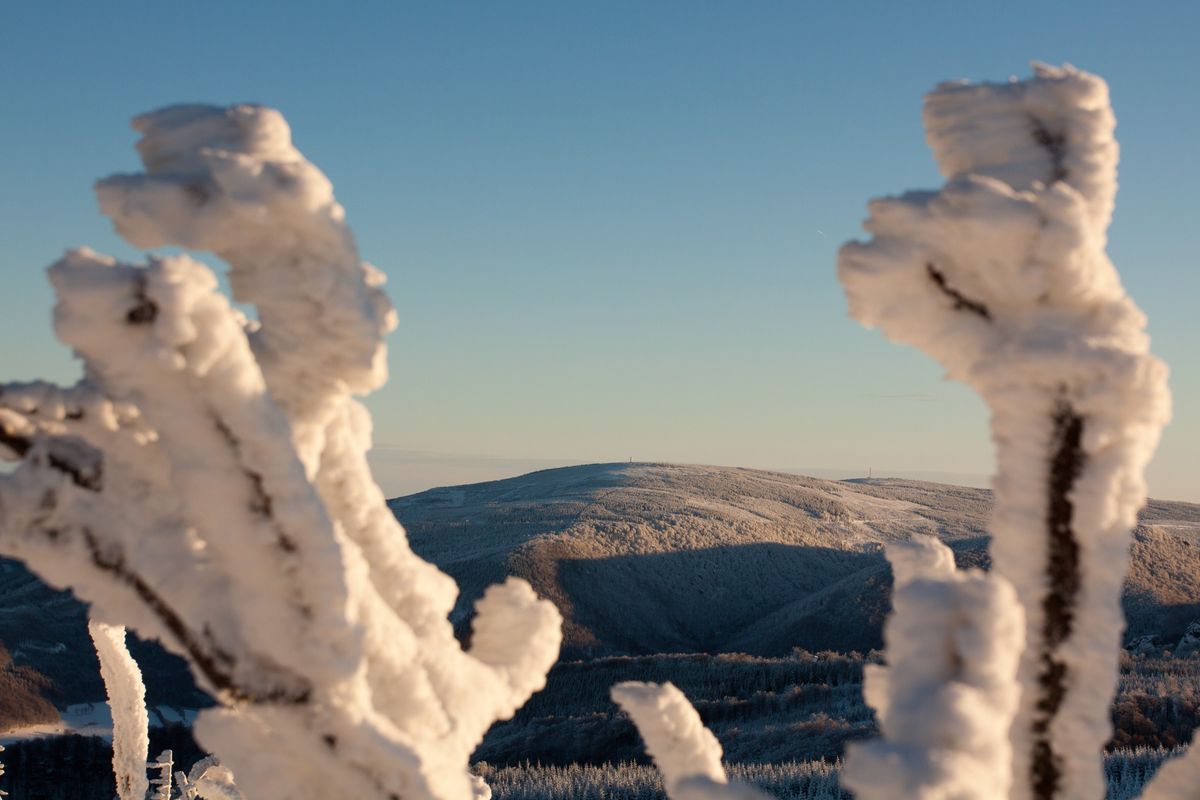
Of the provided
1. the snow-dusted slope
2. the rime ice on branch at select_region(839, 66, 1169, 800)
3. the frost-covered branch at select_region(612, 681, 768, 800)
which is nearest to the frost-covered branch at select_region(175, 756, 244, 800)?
the frost-covered branch at select_region(612, 681, 768, 800)

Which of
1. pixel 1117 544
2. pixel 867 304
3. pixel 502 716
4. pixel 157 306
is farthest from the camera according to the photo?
pixel 502 716

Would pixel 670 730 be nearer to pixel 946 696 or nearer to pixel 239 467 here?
pixel 946 696

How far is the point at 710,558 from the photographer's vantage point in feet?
255

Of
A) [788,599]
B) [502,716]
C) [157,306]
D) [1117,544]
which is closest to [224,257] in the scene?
[157,306]

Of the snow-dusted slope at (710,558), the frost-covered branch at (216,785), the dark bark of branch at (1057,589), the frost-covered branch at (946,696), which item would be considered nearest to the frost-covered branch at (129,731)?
the frost-covered branch at (216,785)

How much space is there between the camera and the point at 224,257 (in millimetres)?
2635

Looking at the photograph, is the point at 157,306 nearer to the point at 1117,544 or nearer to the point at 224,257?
the point at 224,257

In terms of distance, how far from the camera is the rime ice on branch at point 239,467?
2330mm

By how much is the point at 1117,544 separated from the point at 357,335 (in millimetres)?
1999

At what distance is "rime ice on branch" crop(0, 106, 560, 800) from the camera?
2.33 m

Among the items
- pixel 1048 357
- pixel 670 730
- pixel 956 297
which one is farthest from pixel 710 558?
pixel 1048 357

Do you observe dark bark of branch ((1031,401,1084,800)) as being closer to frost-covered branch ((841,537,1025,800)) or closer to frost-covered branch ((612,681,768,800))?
frost-covered branch ((841,537,1025,800))

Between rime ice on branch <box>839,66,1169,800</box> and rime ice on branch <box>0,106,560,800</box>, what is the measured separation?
4.77 ft

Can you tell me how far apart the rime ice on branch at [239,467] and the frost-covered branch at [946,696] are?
4.00 feet
